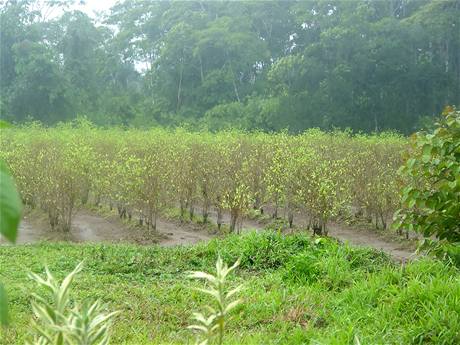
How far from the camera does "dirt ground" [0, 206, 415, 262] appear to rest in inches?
358

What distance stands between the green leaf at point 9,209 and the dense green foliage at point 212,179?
8495mm

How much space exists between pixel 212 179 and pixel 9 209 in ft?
32.6

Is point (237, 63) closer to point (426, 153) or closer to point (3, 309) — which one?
point (426, 153)

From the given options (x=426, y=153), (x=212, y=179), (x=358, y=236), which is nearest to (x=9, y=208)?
(x=426, y=153)

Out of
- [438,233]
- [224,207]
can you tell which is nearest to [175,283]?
[438,233]

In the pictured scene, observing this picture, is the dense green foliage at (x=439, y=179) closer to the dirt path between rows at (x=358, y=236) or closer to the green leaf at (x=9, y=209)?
the dirt path between rows at (x=358, y=236)

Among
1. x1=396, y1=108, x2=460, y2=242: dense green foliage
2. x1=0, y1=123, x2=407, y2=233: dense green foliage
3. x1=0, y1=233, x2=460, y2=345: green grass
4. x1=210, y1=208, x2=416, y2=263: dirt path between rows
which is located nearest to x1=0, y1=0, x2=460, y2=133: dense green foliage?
x1=0, y1=123, x2=407, y2=233: dense green foliage

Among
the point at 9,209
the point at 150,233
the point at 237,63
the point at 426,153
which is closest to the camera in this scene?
the point at 9,209

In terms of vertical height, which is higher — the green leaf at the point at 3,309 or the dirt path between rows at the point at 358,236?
the green leaf at the point at 3,309

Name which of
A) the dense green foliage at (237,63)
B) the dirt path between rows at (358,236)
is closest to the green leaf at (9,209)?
the dirt path between rows at (358,236)

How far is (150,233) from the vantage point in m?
9.27

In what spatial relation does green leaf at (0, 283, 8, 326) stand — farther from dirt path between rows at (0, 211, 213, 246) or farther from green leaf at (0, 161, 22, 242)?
dirt path between rows at (0, 211, 213, 246)

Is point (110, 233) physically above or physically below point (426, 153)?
below

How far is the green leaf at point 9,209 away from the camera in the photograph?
19.1 inches
